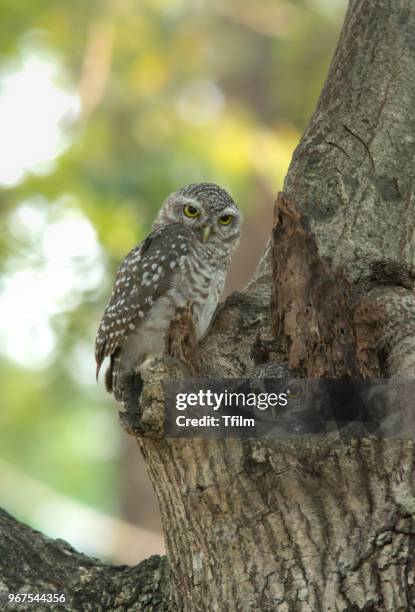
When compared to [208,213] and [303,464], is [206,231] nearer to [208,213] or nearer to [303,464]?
[208,213]

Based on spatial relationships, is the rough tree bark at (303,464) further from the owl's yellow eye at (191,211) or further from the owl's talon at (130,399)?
the owl's yellow eye at (191,211)

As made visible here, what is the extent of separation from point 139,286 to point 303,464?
2009 mm

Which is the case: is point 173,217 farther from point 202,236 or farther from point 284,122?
point 284,122

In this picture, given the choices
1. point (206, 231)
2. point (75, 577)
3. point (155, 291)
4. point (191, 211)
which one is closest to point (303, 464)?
point (75, 577)

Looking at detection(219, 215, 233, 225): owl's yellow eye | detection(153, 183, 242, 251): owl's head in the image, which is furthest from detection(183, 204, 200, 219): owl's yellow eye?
detection(219, 215, 233, 225): owl's yellow eye

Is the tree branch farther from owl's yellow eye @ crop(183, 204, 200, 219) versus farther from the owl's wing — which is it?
owl's yellow eye @ crop(183, 204, 200, 219)

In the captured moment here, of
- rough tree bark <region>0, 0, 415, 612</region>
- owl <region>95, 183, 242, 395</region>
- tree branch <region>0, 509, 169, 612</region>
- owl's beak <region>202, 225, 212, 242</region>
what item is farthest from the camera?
owl's beak <region>202, 225, 212, 242</region>

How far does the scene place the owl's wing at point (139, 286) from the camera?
435cm

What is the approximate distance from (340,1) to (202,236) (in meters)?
6.83

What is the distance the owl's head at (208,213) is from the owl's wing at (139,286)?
275 millimetres

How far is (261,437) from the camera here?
99.9 inches

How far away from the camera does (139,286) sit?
436 cm

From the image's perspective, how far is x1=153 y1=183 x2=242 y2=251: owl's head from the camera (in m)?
4.81

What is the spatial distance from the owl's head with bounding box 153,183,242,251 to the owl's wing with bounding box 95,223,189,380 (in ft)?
0.90
